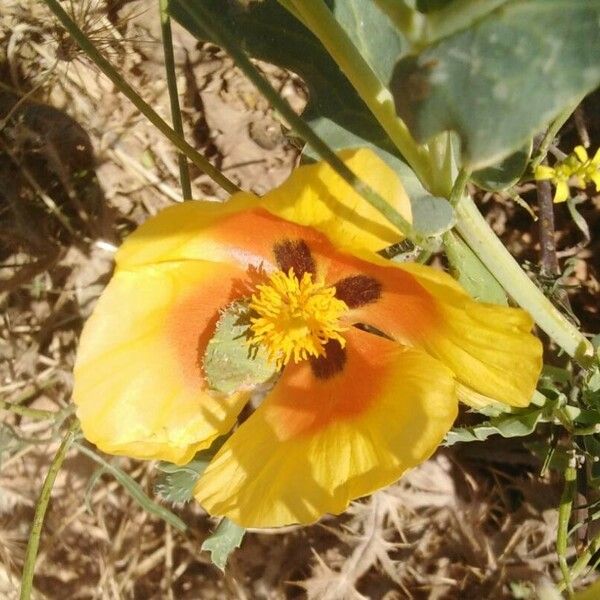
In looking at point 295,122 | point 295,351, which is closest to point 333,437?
point 295,351

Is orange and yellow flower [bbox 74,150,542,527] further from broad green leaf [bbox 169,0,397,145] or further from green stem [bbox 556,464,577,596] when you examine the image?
green stem [bbox 556,464,577,596]

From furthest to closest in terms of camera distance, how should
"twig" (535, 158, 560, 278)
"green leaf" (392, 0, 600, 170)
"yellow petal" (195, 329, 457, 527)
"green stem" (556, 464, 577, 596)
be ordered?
"twig" (535, 158, 560, 278)
"green stem" (556, 464, 577, 596)
"yellow petal" (195, 329, 457, 527)
"green leaf" (392, 0, 600, 170)

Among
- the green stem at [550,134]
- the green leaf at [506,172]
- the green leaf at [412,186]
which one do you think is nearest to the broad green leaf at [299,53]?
the green leaf at [412,186]

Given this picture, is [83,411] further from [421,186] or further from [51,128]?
[51,128]

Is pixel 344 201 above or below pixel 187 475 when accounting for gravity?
above

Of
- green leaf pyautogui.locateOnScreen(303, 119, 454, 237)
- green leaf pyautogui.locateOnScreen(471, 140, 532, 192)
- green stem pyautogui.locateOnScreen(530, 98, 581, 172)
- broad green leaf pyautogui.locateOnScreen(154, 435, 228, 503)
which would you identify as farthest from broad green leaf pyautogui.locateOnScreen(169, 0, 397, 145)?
broad green leaf pyautogui.locateOnScreen(154, 435, 228, 503)

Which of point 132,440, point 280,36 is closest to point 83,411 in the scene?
point 132,440

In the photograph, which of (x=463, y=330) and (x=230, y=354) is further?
(x=230, y=354)

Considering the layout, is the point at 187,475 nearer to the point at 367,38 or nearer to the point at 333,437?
the point at 333,437
